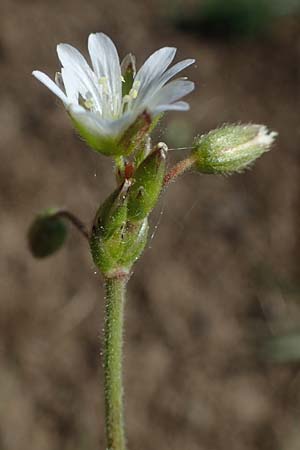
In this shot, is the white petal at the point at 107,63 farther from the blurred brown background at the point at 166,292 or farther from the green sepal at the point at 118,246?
the blurred brown background at the point at 166,292

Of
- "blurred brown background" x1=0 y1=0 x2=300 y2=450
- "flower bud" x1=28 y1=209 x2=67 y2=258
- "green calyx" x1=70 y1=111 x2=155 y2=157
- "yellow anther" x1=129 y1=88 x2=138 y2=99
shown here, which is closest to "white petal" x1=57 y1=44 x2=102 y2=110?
"yellow anther" x1=129 y1=88 x2=138 y2=99

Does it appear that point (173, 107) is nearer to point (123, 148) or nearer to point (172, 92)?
point (172, 92)

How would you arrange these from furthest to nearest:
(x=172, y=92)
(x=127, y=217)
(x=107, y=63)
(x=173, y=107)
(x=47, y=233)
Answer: (x=47, y=233) < (x=107, y=63) < (x=127, y=217) < (x=172, y=92) < (x=173, y=107)

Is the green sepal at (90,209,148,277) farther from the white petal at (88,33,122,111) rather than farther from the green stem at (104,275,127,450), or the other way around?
the white petal at (88,33,122,111)

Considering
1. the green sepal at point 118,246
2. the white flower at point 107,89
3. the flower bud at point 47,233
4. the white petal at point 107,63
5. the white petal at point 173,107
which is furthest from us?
the flower bud at point 47,233

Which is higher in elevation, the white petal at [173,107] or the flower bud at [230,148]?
the white petal at [173,107]

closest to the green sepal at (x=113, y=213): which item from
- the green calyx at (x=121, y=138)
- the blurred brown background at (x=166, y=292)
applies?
the green calyx at (x=121, y=138)

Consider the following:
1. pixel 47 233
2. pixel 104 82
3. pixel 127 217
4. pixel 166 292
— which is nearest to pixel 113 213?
pixel 127 217

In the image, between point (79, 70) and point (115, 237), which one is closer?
point (115, 237)
